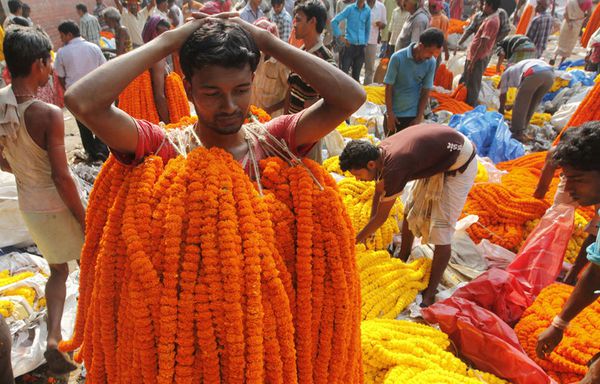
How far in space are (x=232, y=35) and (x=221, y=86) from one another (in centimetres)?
16

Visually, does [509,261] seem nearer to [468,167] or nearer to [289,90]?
[468,167]

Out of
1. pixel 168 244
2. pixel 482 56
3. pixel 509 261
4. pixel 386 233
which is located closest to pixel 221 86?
pixel 168 244

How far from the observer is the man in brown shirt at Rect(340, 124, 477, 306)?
3.36 m

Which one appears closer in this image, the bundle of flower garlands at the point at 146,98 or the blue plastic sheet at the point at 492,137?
the bundle of flower garlands at the point at 146,98

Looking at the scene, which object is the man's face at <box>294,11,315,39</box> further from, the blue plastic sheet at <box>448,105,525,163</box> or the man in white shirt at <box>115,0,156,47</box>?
the man in white shirt at <box>115,0,156,47</box>

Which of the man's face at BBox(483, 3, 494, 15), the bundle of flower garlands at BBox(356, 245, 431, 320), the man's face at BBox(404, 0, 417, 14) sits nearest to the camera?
the bundle of flower garlands at BBox(356, 245, 431, 320)

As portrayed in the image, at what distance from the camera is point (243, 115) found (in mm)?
1357

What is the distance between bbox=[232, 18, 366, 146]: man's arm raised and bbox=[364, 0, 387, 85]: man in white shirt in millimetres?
8819

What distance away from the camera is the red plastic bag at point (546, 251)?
12.2 feet

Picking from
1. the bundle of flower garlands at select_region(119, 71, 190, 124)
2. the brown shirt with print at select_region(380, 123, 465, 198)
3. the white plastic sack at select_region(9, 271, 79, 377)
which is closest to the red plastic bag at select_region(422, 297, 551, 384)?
the brown shirt with print at select_region(380, 123, 465, 198)

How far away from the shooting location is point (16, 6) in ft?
27.5

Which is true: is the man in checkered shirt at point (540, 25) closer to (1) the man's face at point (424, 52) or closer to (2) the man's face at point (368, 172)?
(1) the man's face at point (424, 52)

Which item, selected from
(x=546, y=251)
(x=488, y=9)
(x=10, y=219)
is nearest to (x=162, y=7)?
(x=10, y=219)

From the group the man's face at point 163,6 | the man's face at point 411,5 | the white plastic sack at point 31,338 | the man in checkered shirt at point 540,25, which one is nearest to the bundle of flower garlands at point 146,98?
the white plastic sack at point 31,338
